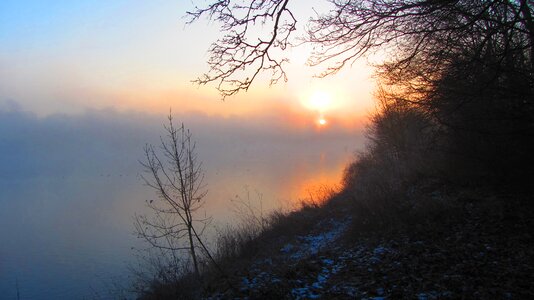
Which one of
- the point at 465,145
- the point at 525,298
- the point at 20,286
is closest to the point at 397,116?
the point at 465,145

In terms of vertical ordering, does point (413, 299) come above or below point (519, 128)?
below

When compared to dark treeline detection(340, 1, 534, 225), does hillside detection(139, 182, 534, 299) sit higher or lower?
lower

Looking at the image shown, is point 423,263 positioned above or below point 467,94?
below

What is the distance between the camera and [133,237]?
26781 mm

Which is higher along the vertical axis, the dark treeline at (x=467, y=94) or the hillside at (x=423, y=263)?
the dark treeline at (x=467, y=94)

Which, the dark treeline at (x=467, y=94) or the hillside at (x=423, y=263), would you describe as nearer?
the hillside at (x=423, y=263)

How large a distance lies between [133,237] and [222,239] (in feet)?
46.6

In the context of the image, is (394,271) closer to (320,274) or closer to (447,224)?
(320,274)

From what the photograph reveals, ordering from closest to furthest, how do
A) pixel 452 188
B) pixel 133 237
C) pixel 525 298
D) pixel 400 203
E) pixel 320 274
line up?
pixel 525 298 < pixel 320 274 < pixel 400 203 < pixel 452 188 < pixel 133 237

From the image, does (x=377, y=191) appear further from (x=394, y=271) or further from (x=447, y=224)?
(x=394, y=271)

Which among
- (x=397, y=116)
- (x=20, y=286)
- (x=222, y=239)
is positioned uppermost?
(x=397, y=116)

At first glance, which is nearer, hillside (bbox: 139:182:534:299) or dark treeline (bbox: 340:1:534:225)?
hillside (bbox: 139:182:534:299)

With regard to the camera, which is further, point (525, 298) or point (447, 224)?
point (447, 224)

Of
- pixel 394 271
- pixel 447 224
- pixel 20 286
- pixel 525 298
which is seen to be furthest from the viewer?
pixel 20 286
